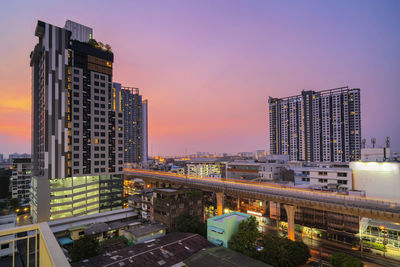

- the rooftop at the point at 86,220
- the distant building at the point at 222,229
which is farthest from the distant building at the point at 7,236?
the distant building at the point at 222,229

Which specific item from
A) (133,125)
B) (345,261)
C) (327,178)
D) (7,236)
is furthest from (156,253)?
(133,125)

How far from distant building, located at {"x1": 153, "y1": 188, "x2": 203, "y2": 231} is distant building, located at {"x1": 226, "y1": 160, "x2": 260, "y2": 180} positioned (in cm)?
3764

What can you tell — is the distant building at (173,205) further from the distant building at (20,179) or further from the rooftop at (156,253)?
the distant building at (20,179)

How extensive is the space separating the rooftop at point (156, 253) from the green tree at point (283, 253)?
884cm

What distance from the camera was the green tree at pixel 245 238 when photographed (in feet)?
107

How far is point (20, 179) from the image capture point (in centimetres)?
7244

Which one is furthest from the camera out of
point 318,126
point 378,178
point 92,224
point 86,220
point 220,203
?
point 318,126

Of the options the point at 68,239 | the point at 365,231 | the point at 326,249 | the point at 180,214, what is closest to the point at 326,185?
the point at 365,231

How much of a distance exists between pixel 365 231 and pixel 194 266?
32915 mm

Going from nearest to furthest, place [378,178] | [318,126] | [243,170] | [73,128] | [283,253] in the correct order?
[283,253]
[378,178]
[73,128]
[243,170]
[318,126]

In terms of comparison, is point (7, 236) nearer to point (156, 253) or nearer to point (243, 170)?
point (156, 253)

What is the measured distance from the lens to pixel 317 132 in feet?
388

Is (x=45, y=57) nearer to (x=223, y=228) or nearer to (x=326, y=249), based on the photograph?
(x=223, y=228)

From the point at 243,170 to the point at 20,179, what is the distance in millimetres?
77806
